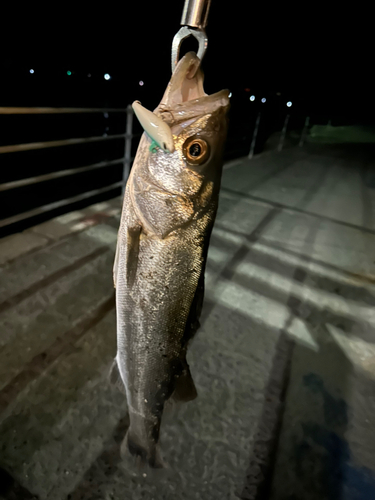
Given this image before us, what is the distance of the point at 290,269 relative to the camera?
3840 millimetres

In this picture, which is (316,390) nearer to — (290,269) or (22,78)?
(290,269)

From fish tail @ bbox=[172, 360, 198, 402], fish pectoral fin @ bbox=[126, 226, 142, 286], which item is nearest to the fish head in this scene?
fish pectoral fin @ bbox=[126, 226, 142, 286]

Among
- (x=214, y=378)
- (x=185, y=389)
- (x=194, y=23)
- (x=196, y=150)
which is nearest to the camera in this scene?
(x=194, y=23)

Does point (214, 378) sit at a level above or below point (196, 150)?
below

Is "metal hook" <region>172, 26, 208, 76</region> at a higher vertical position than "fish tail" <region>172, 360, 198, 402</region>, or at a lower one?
higher

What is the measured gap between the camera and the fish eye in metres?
1.25

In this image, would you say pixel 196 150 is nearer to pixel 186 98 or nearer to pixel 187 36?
pixel 186 98

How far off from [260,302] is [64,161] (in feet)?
35.8

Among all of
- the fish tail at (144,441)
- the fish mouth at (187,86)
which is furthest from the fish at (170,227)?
the fish tail at (144,441)

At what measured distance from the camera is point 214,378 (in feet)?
7.39

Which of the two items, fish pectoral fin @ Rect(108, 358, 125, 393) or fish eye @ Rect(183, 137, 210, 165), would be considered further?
fish pectoral fin @ Rect(108, 358, 125, 393)

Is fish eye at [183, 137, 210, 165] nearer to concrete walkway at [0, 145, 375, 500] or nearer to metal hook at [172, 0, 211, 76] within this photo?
metal hook at [172, 0, 211, 76]

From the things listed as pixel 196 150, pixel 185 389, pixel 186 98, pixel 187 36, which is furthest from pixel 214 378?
pixel 187 36

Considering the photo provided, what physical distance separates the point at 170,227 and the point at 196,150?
1.07 feet
